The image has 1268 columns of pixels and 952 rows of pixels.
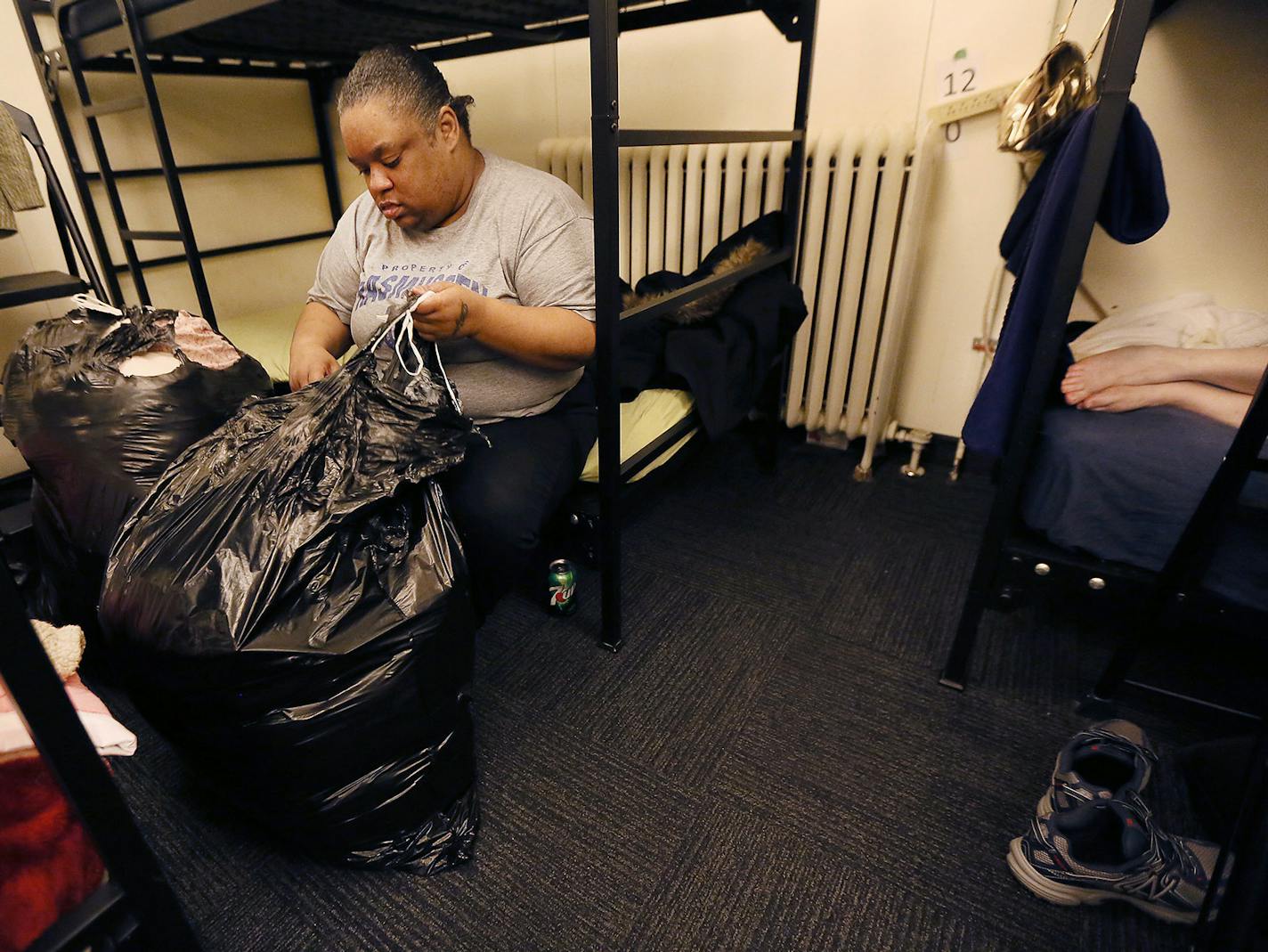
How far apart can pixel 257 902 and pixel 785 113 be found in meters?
2.01

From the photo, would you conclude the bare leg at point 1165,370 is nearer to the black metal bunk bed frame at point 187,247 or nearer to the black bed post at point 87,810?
the black metal bunk bed frame at point 187,247

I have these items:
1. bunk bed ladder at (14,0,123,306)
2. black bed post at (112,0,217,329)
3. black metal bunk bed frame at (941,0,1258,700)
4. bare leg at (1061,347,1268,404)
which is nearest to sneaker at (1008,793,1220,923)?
black metal bunk bed frame at (941,0,1258,700)

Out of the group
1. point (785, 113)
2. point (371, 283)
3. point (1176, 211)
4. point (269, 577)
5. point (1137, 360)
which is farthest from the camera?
point (785, 113)

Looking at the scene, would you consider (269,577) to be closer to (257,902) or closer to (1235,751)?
(257,902)

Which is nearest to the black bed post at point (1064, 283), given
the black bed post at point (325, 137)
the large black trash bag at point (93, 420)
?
the large black trash bag at point (93, 420)

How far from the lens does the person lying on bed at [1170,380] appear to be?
3.46 ft

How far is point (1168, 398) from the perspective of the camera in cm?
107

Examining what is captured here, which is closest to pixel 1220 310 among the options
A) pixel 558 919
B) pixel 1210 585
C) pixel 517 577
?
pixel 1210 585

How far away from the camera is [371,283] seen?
1.21 m

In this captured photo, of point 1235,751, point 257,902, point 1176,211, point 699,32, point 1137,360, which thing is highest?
point 699,32

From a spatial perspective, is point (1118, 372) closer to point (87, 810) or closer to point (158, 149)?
point (87, 810)

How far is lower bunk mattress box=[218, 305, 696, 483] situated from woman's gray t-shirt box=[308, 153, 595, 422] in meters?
0.18

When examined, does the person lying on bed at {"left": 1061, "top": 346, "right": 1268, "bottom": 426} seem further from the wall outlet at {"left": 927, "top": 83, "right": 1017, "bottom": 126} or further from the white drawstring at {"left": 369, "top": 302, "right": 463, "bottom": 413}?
the white drawstring at {"left": 369, "top": 302, "right": 463, "bottom": 413}

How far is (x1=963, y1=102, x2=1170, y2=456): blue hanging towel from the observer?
0.86 meters
